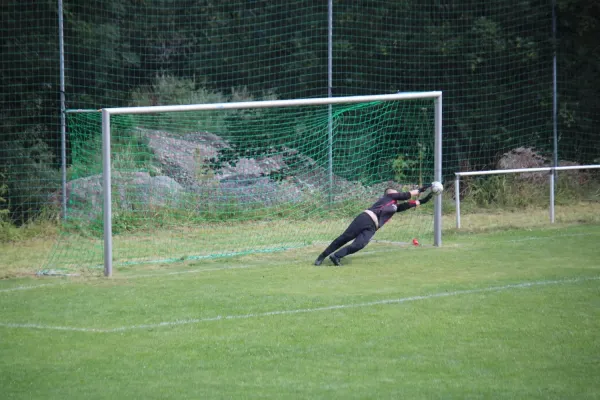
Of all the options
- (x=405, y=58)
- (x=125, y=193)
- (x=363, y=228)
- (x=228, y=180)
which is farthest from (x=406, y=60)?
(x=363, y=228)

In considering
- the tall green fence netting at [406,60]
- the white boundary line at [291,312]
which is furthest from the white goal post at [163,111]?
the tall green fence netting at [406,60]

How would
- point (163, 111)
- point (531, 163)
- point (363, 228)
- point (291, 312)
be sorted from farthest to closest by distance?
point (531, 163), point (363, 228), point (163, 111), point (291, 312)

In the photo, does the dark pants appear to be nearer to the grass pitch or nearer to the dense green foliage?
the grass pitch

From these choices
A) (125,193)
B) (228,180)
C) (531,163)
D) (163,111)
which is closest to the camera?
(163,111)

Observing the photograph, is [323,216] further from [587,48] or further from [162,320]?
[587,48]

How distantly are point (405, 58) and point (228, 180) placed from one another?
7.08 metres

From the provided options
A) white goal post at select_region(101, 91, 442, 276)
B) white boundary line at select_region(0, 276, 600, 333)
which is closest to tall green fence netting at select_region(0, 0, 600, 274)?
white goal post at select_region(101, 91, 442, 276)

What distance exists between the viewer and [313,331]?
767cm

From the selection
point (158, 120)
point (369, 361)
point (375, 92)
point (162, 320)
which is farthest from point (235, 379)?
point (375, 92)

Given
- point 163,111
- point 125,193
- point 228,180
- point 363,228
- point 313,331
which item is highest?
point 163,111

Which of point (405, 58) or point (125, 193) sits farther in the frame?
point (405, 58)

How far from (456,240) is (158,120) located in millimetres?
6802

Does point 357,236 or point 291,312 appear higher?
point 357,236

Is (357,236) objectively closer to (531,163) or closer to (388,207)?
(388,207)
